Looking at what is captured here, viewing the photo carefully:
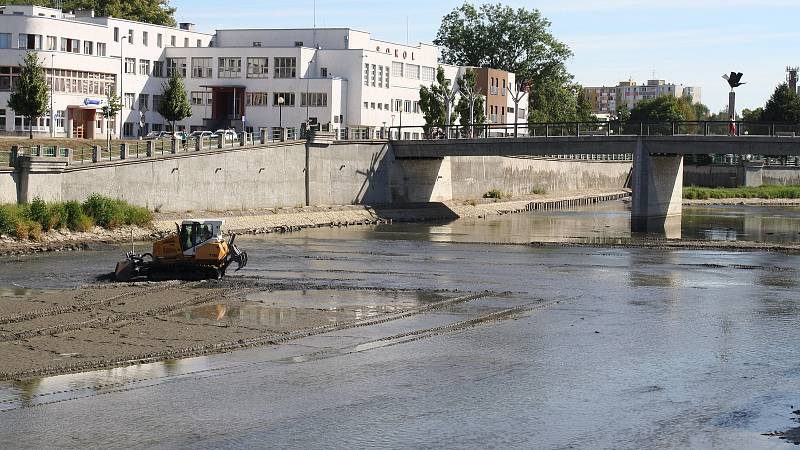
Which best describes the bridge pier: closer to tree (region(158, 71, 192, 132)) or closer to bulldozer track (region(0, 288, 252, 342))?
tree (region(158, 71, 192, 132))

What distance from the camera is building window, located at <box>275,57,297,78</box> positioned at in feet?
418

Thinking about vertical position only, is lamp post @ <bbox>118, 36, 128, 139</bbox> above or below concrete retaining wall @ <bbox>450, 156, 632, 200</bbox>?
above

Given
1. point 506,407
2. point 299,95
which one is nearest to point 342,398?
point 506,407

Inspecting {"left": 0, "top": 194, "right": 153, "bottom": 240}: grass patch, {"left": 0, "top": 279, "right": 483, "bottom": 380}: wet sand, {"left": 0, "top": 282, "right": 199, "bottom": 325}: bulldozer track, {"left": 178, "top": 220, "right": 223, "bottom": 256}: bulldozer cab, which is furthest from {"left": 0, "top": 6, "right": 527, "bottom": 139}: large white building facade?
{"left": 0, "top": 282, "right": 199, "bottom": 325}: bulldozer track

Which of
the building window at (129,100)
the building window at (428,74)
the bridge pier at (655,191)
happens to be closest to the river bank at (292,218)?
the bridge pier at (655,191)

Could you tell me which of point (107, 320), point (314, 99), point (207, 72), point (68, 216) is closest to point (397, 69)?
point (314, 99)

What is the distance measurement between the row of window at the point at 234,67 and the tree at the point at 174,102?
817 cm

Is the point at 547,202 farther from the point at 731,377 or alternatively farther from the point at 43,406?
the point at 43,406

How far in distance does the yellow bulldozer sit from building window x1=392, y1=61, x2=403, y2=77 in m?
85.6

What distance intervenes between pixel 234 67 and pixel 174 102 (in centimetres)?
1340

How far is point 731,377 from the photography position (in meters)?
35.1

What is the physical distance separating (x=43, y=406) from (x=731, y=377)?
59.6 ft

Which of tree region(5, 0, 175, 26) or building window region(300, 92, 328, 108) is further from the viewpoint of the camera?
tree region(5, 0, 175, 26)

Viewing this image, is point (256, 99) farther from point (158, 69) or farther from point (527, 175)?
point (527, 175)
